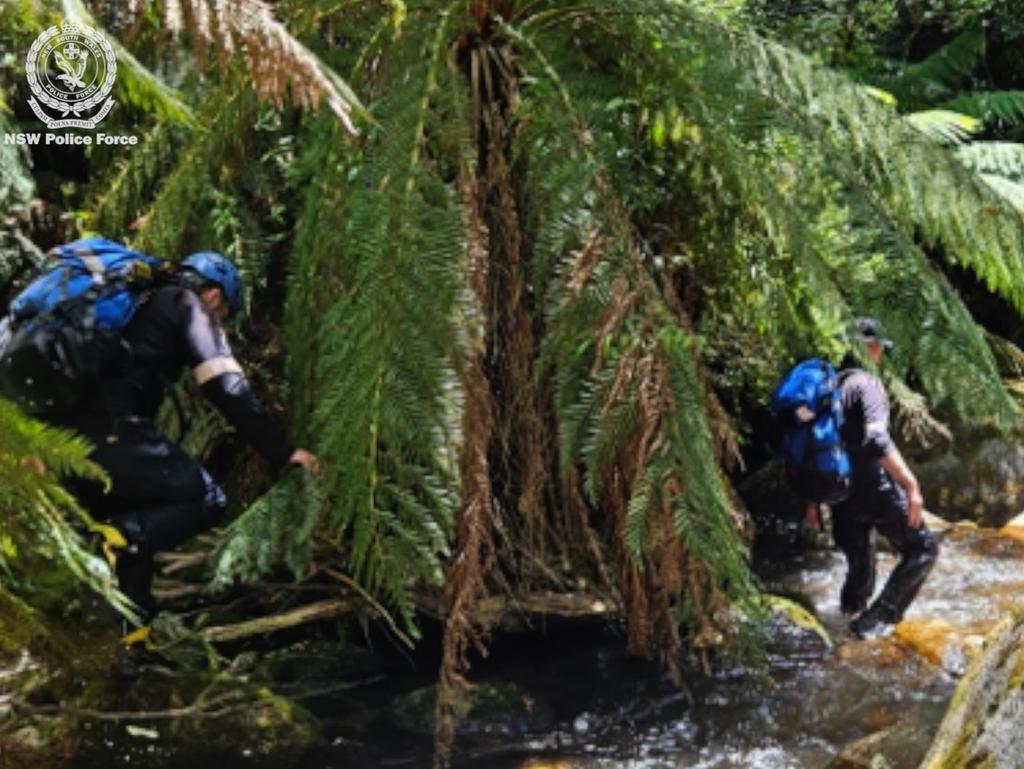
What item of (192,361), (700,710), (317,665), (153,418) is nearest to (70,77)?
(192,361)

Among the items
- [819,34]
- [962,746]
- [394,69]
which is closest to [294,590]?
[394,69]

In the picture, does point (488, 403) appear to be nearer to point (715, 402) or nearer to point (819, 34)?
point (715, 402)

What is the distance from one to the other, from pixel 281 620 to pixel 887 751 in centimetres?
178

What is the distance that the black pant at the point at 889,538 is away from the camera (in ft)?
13.9

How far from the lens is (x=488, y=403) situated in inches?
118

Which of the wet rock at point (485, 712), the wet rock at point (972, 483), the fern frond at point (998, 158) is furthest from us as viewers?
the fern frond at point (998, 158)

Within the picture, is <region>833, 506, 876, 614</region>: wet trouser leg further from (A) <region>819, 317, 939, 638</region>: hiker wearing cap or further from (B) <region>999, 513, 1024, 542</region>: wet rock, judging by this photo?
(B) <region>999, 513, 1024, 542</region>: wet rock

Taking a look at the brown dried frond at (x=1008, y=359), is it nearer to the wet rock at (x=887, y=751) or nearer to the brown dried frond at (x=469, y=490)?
the wet rock at (x=887, y=751)

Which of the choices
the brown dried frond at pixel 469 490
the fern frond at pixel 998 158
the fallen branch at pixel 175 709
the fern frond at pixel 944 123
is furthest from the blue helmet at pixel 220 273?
the fern frond at pixel 998 158

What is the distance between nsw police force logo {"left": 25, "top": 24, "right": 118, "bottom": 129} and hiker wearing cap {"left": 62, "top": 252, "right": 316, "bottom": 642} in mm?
506

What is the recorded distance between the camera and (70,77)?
2658 millimetres

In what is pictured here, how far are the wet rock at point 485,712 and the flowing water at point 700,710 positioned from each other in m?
0.01

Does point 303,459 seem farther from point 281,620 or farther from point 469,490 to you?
point 281,620

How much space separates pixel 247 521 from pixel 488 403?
2.29 ft
